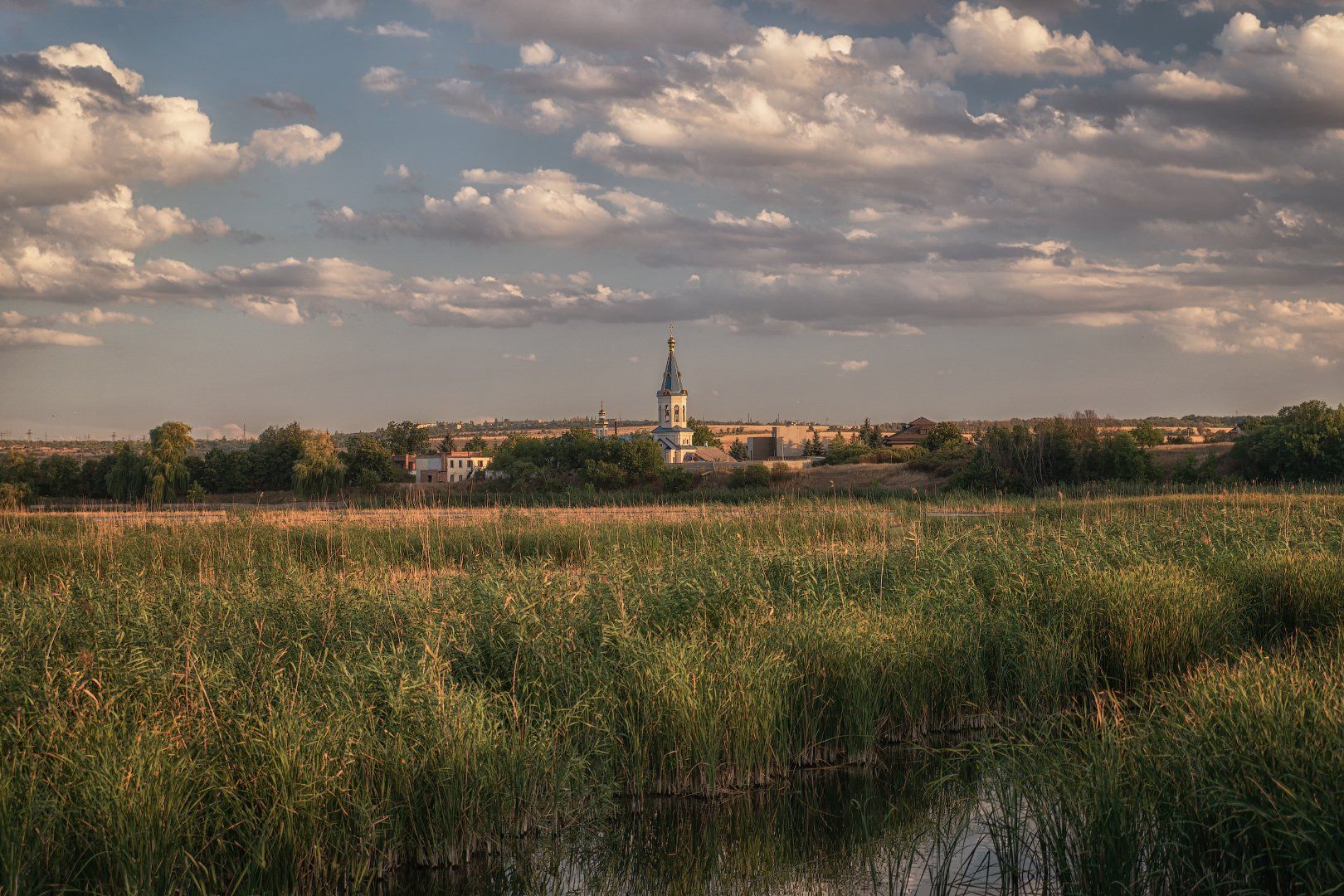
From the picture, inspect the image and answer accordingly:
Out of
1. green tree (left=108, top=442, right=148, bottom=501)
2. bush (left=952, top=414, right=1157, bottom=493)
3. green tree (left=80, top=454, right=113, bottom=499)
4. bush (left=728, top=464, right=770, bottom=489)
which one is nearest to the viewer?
bush (left=952, top=414, right=1157, bottom=493)

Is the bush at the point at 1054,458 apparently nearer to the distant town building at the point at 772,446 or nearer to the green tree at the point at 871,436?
the green tree at the point at 871,436

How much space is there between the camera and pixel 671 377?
432 feet

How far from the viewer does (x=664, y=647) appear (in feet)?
28.0

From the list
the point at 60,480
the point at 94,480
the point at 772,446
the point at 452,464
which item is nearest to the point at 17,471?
the point at 60,480

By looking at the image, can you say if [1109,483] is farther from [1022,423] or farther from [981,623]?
[981,623]

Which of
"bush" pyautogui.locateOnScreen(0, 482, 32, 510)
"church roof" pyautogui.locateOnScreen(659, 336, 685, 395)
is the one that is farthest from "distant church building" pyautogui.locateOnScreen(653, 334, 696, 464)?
"bush" pyautogui.locateOnScreen(0, 482, 32, 510)

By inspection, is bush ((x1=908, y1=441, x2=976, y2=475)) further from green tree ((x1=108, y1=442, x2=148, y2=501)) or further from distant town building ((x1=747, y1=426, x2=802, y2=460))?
distant town building ((x1=747, y1=426, x2=802, y2=460))

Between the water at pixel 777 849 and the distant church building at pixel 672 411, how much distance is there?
110493 mm

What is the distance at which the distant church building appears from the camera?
123 m

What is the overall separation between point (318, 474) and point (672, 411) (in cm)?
6526

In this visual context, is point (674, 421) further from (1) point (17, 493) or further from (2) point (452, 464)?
(1) point (17, 493)

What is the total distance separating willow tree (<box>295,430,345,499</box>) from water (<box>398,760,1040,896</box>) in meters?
63.3

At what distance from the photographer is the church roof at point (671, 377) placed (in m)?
131

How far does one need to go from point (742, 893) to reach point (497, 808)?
5.79 feet
